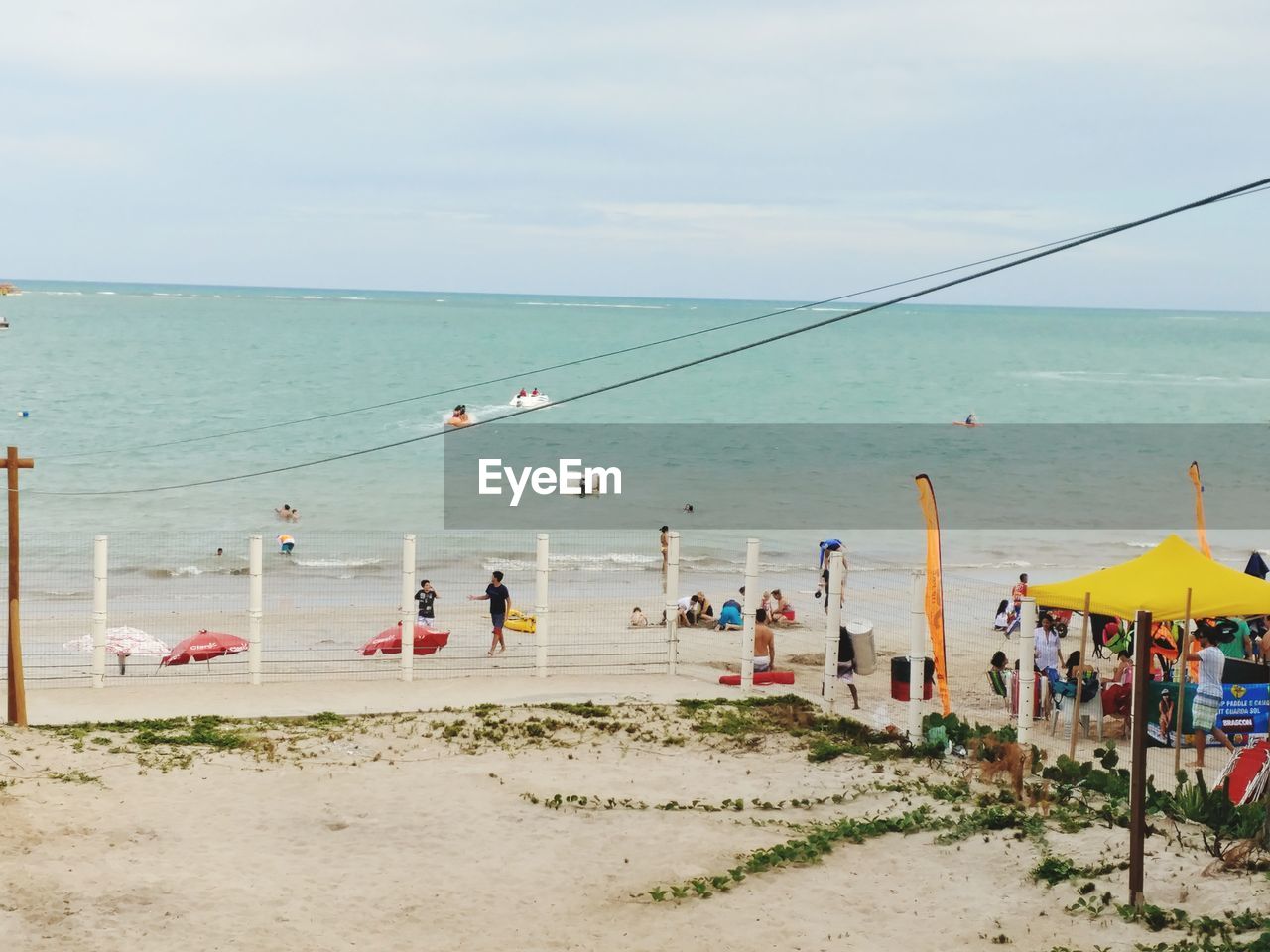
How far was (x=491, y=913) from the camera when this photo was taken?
998 cm

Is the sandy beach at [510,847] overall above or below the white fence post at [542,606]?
below

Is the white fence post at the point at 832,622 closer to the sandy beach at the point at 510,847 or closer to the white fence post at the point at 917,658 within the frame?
the white fence post at the point at 917,658

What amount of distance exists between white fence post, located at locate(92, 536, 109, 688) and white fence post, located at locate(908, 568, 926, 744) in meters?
9.29

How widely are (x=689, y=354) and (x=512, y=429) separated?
86586 millimetres

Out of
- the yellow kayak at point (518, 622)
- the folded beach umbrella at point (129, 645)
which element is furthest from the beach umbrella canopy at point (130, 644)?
the yellow kayak at point (518, 622)

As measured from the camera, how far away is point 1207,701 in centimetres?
1366

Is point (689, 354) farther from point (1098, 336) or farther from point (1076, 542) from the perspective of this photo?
point (1076, 542)

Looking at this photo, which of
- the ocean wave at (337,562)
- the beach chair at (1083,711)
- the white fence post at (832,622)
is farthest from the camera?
the ocean wave at (337,562)

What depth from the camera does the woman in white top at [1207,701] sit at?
538 inches

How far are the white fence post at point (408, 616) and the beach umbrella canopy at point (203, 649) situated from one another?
7.52 ft

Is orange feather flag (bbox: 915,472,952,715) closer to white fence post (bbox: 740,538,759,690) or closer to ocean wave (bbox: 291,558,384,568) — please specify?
white fence post (bbox: 740,538,759,690)

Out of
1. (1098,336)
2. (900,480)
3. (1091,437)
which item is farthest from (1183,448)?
(1098,336)

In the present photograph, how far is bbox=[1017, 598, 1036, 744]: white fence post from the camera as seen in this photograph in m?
13.6

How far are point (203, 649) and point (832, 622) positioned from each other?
823cm
